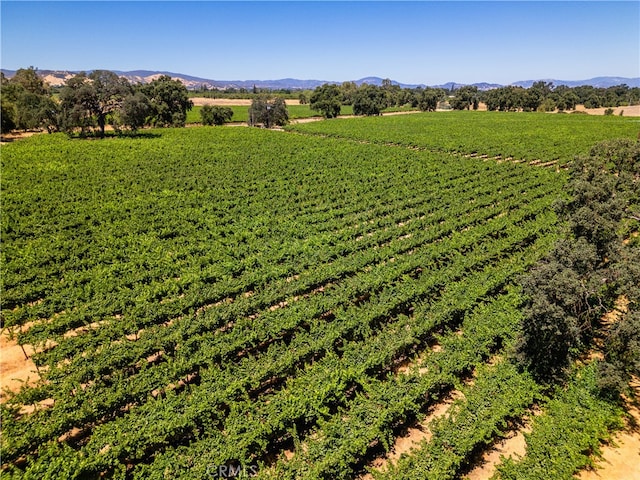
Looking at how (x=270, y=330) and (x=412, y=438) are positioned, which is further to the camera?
(x=270, y=330)

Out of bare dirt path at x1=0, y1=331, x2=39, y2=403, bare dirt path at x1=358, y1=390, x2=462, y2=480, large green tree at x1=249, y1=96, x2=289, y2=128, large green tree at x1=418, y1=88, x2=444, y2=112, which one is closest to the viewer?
bare dirt path at x1=358, y1=390, x2=462, y2=480

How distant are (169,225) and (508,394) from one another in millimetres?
20649

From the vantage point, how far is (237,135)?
5900cm

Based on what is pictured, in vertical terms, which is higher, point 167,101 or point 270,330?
point 167,101

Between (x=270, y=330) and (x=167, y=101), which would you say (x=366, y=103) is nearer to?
(x=167, y=101)

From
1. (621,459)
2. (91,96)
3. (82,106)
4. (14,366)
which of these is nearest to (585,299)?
(621,459)

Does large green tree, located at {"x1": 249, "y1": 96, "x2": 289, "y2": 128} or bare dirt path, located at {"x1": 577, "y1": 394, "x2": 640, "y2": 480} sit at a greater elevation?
A: large green tree, located at {"x1": 249, "y1": 96, "x2": 289, "y2": 128}

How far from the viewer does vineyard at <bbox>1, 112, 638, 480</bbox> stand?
28.8 ft

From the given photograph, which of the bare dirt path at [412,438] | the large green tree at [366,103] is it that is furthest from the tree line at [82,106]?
the large green tree at [366,103]

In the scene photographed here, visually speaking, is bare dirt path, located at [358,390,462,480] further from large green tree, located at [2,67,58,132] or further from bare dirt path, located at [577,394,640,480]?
large green tree, located at [2,67,58,132]

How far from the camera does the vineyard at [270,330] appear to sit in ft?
28.8

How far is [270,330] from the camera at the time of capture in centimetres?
1241

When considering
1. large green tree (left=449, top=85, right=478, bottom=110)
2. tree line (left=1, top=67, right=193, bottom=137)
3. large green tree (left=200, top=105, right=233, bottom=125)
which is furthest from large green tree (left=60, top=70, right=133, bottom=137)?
large green tree (left=449, top=85, right=478, bottom=110)

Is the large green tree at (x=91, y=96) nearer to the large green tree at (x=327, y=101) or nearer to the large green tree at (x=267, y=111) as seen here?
the large green tree at (x=267, y=111)
